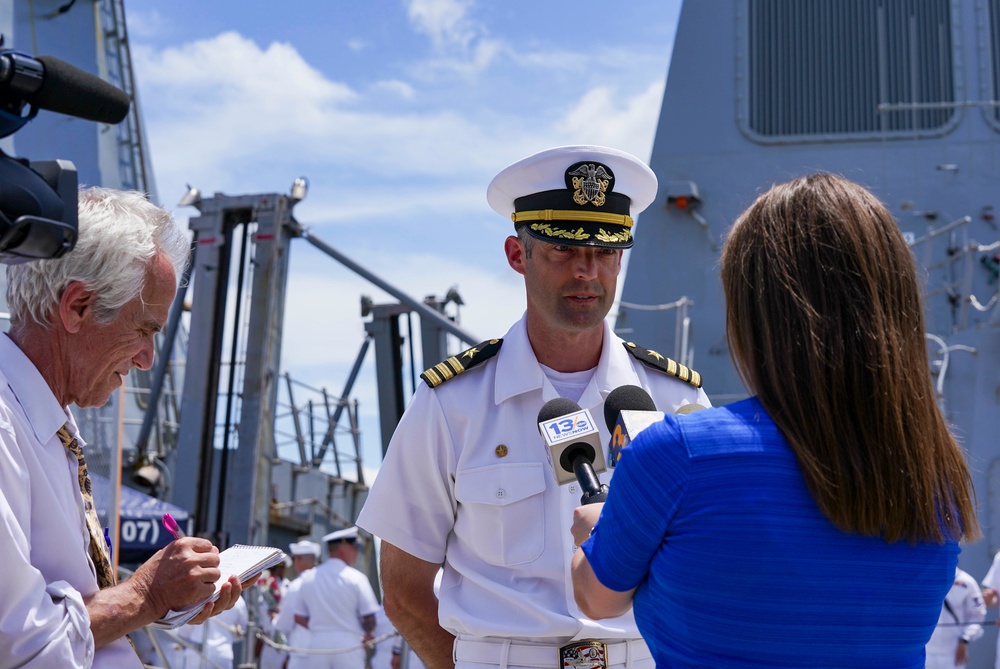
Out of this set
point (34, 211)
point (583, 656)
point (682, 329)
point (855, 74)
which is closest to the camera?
point (34, 211)

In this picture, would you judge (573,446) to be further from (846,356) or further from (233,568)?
(233,568)

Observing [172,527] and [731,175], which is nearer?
[172,527]

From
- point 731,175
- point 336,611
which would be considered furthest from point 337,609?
point 731,175

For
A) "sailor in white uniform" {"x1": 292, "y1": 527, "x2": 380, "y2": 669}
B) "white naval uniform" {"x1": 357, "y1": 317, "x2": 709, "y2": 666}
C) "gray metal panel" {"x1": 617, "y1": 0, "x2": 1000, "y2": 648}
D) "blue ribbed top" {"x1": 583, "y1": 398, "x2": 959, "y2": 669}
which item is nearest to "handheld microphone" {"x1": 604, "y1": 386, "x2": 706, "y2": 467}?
"blue ribbed top" {"x1": 583, "y1": 398, "x2": 959, "y2": 669}

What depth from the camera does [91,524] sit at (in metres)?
1.84

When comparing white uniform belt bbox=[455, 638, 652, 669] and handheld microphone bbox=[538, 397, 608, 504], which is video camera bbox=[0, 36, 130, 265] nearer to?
handheld microphone bbox=[538, 397, 608, 504]

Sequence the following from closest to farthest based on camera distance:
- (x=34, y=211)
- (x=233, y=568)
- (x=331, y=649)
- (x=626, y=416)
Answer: (x=34, y=211) < (x=626, y=416) < (x=233, y=568) < (x=331, y=649)

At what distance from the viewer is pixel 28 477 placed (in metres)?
1.64

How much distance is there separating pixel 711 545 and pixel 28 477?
3.28 ft

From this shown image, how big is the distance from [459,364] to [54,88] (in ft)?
4.11

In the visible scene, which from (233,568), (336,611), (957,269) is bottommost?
(336,611)

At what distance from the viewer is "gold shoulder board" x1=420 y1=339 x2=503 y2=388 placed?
2443 mm

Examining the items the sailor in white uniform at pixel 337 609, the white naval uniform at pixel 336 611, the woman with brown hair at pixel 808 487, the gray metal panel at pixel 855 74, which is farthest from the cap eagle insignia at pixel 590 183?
the gray metal panel at pixel 855 74

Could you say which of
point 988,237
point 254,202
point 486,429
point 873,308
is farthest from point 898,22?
point 873,308
